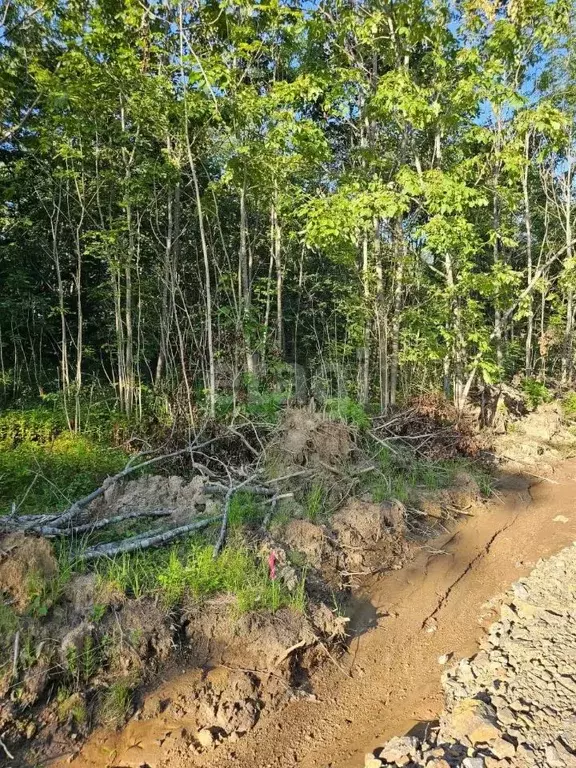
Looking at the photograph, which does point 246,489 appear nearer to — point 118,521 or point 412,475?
point 118,521

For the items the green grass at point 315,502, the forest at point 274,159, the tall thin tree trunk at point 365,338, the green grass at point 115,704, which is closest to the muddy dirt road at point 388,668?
the green grass at point 115,704

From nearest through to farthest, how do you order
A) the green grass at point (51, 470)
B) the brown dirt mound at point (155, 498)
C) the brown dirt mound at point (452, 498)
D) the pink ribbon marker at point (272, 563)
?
the pink ribbon marker at point (272, 563)
the brown dirt mound at point (155, 498)
the green grass at point (51, 470)
the brown dirt mound at point (452, 498)

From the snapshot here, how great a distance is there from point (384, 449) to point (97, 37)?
20.6 ft

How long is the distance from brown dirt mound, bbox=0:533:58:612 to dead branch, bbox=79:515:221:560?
9.8 inches

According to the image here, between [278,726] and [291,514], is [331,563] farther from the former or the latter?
[278,726]

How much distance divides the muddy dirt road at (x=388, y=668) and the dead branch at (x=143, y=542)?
3.14 feet

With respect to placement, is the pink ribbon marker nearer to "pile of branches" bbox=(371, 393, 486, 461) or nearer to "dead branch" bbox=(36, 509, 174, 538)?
"dead branch" bbox=(36, 509, 174, 538)

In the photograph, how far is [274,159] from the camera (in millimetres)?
6484

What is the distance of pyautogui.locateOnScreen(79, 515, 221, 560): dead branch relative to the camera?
2994 millimetres

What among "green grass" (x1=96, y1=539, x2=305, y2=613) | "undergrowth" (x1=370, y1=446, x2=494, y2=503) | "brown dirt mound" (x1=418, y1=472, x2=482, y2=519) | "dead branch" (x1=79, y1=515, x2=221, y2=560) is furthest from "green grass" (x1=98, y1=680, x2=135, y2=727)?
"brown dirt mound" (x1=418, y1=472, x2=482, y2=519)

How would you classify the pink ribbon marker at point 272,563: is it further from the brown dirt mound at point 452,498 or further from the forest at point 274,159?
the forest at point 274,159

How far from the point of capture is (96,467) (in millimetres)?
5215

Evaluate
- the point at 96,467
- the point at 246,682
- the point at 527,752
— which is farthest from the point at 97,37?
the point at 527,752

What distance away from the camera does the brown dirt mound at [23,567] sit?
2473mm
